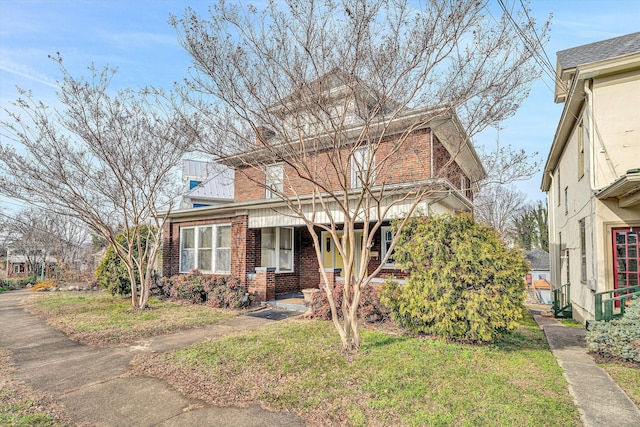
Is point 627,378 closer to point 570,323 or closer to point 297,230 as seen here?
point 570,323

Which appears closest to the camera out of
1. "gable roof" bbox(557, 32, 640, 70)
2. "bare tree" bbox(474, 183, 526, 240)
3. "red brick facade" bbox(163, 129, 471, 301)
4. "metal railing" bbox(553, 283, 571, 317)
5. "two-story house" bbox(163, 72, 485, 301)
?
"gable roof" bbox(557, 32, 640, 70)

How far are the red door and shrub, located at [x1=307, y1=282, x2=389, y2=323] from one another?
4957mm

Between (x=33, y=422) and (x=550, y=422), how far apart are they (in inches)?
204

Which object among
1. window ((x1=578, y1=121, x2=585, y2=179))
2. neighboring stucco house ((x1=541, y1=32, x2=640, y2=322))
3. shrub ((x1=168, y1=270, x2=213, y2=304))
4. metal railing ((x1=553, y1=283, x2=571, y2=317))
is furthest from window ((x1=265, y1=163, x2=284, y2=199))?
metal railing ((x1=553, y1=283, x2=571, y2=317))

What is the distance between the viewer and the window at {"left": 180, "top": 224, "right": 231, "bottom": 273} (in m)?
12.2

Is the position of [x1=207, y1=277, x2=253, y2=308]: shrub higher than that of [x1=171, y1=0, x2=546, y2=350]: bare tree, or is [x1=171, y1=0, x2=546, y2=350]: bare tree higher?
[x1=171, y1=0, x2=546, y2=350]: bare tree

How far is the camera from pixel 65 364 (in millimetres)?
5500

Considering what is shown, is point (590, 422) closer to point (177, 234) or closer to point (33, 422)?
point (33, 422)

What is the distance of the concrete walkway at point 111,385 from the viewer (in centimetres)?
371

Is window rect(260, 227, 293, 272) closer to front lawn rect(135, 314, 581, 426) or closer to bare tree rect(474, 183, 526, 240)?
front lawn rect(135, 314, 581, 426)

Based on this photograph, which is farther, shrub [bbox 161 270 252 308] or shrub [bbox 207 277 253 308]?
shrub [bbox 161 270 252 308]

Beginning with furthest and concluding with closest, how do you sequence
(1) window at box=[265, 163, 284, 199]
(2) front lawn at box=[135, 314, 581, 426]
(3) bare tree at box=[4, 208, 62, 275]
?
1. (3) bare tree at box=[4, 208, 62, 275]
2. (1) window at box=[265, 163, 284, 199]
3. (2) front lawn at box=[135, 314, 581, 426]

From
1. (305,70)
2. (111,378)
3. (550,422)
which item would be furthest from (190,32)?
(550,422)

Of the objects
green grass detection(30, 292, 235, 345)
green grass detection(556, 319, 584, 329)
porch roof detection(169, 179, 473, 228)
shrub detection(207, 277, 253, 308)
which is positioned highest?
porch roof detection(169, 179, 473, 228)
